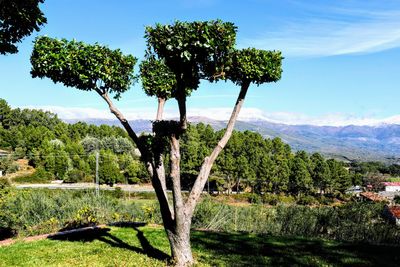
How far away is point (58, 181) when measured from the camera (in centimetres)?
8019

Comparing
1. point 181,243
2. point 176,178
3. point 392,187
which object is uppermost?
point 176,178

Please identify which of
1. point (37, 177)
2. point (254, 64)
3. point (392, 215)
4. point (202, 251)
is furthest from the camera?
point (37, 177)

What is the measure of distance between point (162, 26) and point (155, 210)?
17974 mm

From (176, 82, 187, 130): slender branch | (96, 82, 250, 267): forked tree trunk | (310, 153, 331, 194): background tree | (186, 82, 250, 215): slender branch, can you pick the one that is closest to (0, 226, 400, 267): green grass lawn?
(96, 82, 250, 267): forked tree trunk

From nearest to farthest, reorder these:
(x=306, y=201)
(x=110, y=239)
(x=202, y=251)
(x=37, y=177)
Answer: (x=202, y=251), (x=110, y=239), (x=306, y=201), (x=37, y=177)

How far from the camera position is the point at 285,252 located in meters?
13.4

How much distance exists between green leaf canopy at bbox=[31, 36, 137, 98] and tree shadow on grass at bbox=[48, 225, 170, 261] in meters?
5.73

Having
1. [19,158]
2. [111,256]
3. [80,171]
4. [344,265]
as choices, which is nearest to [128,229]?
[111,256]

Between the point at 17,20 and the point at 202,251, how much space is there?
9.18 m

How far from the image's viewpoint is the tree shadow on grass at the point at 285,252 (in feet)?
39.8

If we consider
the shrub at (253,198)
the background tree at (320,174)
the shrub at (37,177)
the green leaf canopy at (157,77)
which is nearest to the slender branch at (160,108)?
the green leaf canopy at (157,77)

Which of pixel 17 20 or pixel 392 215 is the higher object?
pixel 17 20

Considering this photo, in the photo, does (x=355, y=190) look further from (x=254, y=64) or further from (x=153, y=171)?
(x=153, y=171)

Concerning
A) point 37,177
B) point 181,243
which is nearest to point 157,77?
point 181,243
